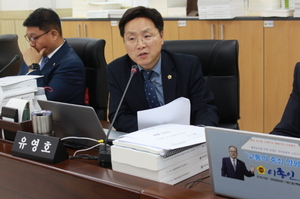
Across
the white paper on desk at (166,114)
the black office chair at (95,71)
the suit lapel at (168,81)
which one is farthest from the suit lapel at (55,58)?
the white paper on desk at (166,114)

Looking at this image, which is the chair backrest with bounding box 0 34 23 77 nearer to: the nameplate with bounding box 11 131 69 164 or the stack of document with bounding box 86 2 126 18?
the stack of document with bounding box 86 2 126 18

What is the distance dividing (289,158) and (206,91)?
1098 mm

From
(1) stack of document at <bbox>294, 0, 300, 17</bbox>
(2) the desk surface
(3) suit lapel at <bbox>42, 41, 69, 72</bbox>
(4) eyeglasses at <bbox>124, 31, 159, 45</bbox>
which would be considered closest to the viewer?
(2) the desk surface

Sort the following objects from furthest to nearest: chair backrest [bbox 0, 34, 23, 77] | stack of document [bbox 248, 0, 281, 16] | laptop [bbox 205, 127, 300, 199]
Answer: chair backrest [bbox 0, 34, 23, 77]
stack of document [bbox 248, 0, 281, 16]
laptop [bbox 205, 127, 300, 199]

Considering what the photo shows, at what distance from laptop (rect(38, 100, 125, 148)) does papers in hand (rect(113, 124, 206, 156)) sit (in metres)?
0.21

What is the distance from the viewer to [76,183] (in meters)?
1.33

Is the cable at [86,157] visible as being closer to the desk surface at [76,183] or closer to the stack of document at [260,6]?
the desk surface at [76,183]

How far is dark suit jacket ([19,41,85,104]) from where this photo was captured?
2453 millimetres

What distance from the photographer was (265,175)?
103cm

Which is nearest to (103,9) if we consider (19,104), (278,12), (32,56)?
(278,12)

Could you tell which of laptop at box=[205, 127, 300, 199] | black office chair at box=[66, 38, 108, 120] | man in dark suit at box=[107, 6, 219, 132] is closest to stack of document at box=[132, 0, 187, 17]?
black office chair at box=[66, 38, 108, 120]

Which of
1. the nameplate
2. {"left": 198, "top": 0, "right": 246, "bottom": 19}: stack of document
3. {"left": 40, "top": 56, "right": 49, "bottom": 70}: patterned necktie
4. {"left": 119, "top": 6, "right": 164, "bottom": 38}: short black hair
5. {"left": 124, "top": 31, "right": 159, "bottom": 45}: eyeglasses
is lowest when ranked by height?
the nameplate

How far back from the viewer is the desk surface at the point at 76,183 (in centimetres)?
118

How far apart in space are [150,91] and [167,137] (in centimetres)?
74
